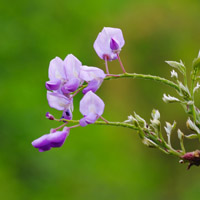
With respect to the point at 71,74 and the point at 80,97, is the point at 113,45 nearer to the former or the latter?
the point at 71,74

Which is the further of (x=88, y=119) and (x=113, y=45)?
(x=113, y=45)

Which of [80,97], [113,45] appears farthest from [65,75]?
[80,97]

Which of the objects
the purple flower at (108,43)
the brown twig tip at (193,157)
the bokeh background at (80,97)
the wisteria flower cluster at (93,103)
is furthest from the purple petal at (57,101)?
the bokeh background at (80,97)

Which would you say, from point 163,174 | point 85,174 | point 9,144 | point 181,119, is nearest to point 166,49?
point 181,119

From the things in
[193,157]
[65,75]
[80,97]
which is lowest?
[193,157]

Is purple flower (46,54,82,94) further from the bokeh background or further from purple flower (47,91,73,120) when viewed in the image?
the bokeh background
